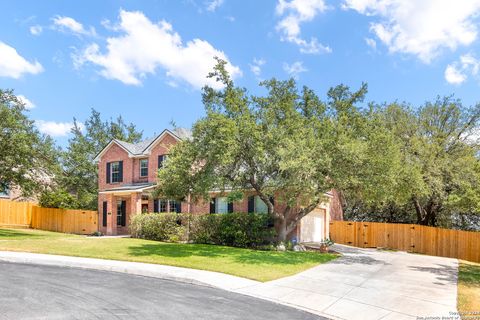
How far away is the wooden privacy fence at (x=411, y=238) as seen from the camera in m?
23.4

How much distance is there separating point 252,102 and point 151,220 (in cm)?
1122

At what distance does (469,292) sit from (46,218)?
32.3 m

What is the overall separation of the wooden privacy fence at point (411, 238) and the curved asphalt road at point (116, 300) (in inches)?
719

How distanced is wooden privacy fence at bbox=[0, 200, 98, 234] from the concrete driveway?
22005 millimetres

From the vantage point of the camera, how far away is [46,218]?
34094 mm

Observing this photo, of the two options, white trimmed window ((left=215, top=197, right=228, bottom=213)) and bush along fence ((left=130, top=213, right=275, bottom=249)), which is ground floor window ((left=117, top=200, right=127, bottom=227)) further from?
white trimmed window ((left=215, top=197, right=228, bottom=213))

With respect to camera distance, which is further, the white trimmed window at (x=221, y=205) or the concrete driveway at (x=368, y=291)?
the white trimmed window at (x=221, y=205)

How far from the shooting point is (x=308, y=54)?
21562mm

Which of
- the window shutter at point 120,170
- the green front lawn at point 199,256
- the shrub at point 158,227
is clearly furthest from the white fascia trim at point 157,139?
the green front lawn at point 199,256

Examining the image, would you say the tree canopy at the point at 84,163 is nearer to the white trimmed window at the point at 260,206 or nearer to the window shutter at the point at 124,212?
the window shutter at the point at 124,212

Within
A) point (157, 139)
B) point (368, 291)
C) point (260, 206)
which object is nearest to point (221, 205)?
point (260, 206)

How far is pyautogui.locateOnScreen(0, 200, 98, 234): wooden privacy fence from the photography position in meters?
31.9

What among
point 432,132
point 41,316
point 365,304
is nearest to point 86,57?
point 41,316

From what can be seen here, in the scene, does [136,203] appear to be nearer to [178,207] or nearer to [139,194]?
[139,194]
